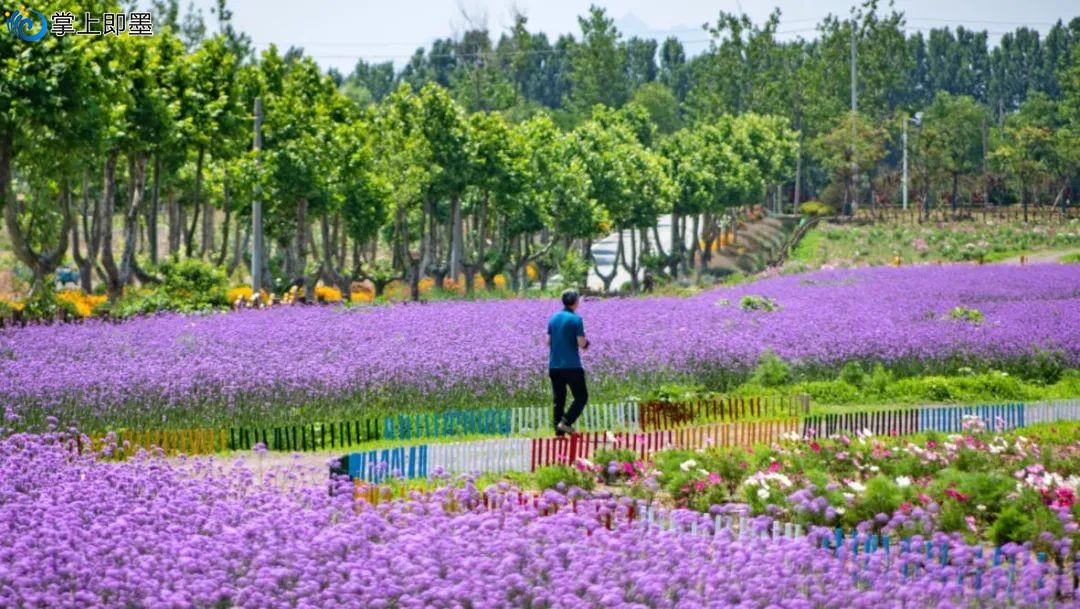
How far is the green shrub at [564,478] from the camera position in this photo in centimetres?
1680

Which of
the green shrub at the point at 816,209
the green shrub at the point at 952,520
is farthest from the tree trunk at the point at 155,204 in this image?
the green shrub at the point at 816,209

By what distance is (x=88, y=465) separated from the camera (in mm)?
15273

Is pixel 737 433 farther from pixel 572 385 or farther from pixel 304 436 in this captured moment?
pixel 304 436

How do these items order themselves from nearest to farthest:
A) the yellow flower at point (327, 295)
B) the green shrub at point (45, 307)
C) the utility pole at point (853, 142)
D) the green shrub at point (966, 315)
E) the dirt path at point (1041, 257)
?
the green shrub at point (966, 315)
the green shrub at point (45, 307)
the yellow flower at point (327, 295)
the dirt path at point (1041, 257)
the utility pole at point (853, 142)

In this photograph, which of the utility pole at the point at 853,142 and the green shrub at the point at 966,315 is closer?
the green shrub at the point at 966,315

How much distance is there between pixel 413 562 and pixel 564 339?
8.94m

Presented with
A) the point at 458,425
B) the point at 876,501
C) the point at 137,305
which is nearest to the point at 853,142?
the point at 137,305

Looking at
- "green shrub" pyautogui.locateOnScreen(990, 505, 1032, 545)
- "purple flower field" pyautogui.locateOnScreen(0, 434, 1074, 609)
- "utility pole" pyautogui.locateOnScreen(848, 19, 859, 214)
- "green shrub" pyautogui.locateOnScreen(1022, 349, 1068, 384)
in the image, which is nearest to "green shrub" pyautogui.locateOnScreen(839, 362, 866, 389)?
"green shrub" pyautogui.locateOnScreen(1022, 349, 1068, 384)

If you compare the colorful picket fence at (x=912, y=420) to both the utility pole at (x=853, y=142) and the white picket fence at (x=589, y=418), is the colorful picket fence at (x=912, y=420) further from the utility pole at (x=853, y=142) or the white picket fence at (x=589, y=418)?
the utility pole at (x=853, y=142)

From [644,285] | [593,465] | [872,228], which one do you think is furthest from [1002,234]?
[593,465]

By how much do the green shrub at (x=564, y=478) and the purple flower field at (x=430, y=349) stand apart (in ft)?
21.4

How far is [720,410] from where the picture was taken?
2458 cm

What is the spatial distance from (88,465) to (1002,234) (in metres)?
80.2

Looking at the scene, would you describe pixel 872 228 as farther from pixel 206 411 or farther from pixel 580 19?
pixel 206 411
